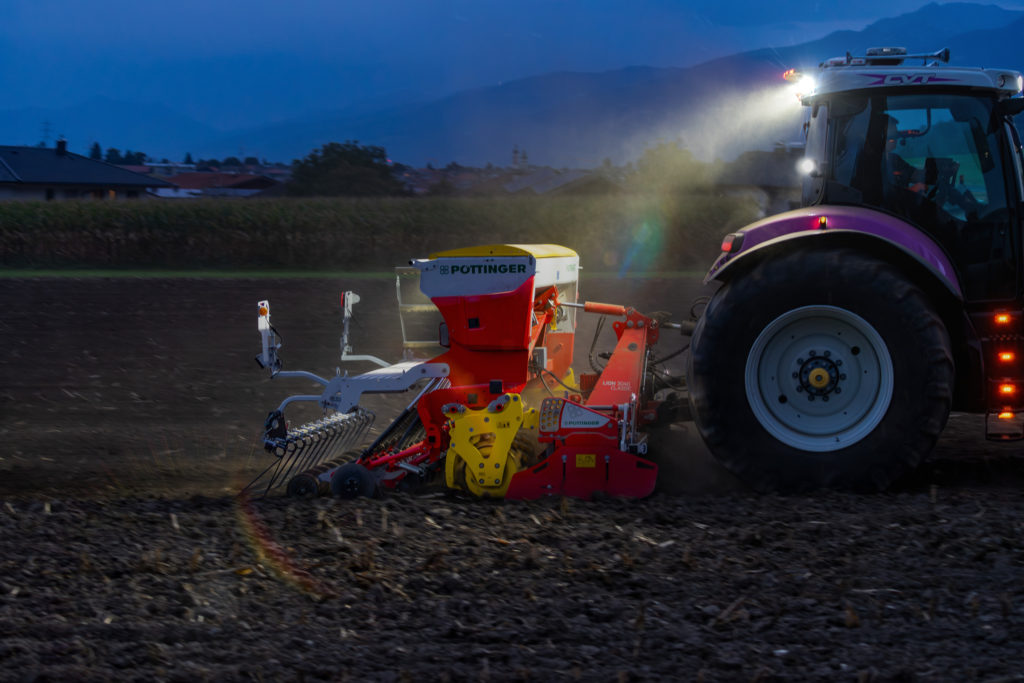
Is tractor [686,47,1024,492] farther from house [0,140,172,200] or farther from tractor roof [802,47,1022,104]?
house [0,140,172,200]

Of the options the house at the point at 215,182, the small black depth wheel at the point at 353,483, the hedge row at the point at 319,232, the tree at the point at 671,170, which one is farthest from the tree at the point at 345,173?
the small black depth wheel at the point at 353,483

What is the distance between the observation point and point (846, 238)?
16.5 ft

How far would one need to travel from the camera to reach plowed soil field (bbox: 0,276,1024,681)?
10.5 feet

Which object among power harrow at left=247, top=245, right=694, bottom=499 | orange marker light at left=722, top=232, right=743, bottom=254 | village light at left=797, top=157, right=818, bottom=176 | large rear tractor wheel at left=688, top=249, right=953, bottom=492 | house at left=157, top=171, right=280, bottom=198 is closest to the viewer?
large rear tractor wheel at left=688, top=249, right=953, bottom=492

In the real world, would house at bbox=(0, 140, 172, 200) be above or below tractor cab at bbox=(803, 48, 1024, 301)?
above

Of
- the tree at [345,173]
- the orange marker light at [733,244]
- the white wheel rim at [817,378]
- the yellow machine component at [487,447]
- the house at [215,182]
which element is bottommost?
the yellow machine component at [487,447]

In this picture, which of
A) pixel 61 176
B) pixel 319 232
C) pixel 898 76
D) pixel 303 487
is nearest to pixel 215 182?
pixel 61 176

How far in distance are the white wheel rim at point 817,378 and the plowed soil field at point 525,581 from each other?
14.9 inches

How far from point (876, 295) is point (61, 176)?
1683 inches

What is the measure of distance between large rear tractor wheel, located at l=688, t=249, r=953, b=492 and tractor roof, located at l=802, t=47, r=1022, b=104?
3.35ft

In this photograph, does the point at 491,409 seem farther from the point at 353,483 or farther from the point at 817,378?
the point at 817,378

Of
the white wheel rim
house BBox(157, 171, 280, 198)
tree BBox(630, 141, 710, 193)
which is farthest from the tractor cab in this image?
house BBox(157, 171, 280, 198)

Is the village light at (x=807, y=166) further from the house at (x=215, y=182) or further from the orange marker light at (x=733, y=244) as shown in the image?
the house at (x=215, y=182)

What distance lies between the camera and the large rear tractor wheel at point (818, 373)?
A: 4773 mm
